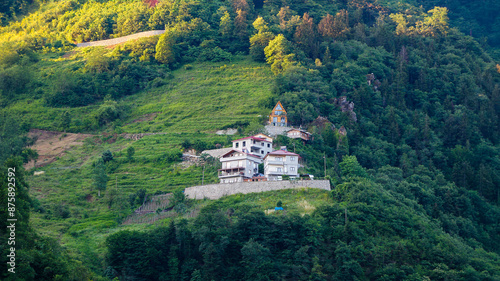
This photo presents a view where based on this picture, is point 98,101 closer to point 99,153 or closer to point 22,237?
point 99,153

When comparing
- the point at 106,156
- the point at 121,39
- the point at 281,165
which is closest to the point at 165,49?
the point at 121,39

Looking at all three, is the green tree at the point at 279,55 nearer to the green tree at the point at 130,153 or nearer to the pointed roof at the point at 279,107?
the pointed roof at the point at 279,107

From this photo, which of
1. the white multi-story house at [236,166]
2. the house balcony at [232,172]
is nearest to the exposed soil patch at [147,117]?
the white multi-story house at [236,166]

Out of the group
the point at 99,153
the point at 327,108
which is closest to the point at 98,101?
the point at 99,153

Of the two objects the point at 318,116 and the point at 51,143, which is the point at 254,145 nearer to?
the point at 318,116

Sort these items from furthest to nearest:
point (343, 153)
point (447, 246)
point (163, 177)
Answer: point (343, 153) → point (163, 177) → point (447, 246)

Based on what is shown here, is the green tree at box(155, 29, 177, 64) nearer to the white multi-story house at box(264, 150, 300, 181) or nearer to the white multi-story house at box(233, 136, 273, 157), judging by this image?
the white multi-story house at box(233, 136, 273, 157)
